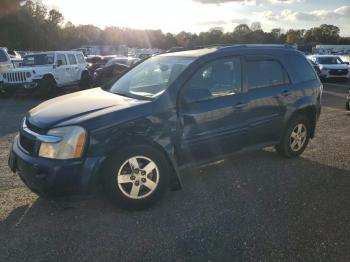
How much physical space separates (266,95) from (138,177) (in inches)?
90.1

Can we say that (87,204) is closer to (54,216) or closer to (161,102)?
(54,216)

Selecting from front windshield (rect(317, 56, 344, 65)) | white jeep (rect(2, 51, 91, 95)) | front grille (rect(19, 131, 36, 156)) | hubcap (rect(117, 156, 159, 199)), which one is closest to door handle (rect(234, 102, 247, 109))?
hubcap (rect(117, 156, 159, 199))

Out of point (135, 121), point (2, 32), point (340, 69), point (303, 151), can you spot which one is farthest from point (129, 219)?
point (2, 32)

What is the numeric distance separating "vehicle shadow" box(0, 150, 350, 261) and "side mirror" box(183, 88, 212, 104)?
1141mm

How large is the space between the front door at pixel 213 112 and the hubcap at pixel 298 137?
122 cm

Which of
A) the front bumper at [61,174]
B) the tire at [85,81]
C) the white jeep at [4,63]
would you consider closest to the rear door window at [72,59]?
the tire at [85,81]

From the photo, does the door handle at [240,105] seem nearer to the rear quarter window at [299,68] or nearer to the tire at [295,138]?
the tire at [295,138]

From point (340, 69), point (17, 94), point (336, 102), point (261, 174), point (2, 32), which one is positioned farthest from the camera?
point (2, 32)

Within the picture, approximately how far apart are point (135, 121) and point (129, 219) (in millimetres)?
1031

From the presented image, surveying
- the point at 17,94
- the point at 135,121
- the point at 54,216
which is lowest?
the point at 17,94

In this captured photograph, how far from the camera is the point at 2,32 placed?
52.7 m

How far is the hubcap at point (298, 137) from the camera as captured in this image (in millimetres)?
6152

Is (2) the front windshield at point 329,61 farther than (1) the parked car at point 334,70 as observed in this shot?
Yes

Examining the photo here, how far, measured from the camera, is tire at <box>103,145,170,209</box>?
13.4ft
